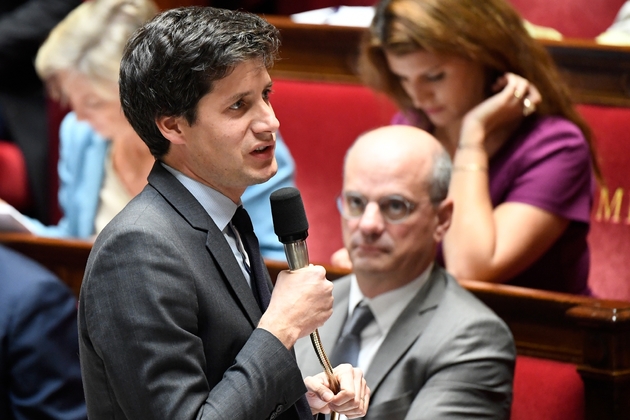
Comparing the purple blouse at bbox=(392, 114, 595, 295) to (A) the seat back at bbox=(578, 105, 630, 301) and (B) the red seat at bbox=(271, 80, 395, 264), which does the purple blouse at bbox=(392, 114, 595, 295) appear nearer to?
(A) the seat back at bbox=(578, 105, 630, 301)

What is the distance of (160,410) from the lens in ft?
1.97

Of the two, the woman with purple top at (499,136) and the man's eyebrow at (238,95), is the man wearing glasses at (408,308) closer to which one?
the woman with purple top at (499,136)

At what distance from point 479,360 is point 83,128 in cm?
100

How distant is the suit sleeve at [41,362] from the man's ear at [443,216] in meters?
0.43

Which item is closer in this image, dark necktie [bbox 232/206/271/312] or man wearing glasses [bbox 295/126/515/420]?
dark necktie [bbox 232/206/271/312]

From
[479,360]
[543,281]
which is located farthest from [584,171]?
[479,360]

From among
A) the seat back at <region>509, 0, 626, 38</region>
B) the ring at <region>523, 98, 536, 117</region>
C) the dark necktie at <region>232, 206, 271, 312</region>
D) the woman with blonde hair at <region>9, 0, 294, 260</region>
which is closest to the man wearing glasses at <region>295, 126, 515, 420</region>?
the ring at <region>523, 98, 536, 117</region>

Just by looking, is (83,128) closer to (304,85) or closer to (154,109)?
(304,85)

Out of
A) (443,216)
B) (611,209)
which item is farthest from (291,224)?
(611,209)

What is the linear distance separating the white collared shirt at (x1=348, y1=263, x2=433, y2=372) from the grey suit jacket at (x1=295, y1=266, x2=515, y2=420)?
0.09 feet

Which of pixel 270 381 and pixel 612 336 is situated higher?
pixel 270 381

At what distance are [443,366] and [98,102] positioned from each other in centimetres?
89

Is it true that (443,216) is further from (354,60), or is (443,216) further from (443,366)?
(354,60)

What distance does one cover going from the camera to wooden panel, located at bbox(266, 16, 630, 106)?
62.4 inches
